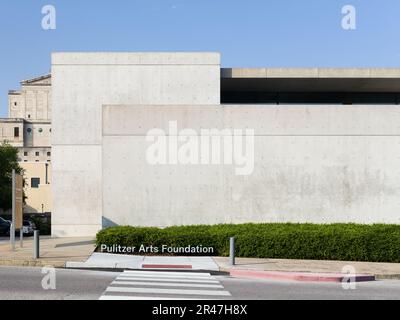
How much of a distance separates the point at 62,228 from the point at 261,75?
42.7 ft

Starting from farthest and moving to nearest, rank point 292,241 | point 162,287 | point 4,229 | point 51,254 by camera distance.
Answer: point 4,229 < point 51,254 < point 292,241 < point 162,287

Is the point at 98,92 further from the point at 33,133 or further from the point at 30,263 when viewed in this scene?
the point at 33,133

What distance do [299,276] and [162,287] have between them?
13.7 feet

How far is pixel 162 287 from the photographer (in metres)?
12.8

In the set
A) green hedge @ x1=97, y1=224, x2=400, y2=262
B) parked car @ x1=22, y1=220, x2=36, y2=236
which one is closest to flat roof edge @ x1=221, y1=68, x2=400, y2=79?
green hedge @ x1=97, y1=224, x2=400, y2=262

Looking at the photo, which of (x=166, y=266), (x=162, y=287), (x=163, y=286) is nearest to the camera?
(x=162, y=287)

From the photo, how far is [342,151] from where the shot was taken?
23.2 meters

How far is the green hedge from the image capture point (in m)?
18.8

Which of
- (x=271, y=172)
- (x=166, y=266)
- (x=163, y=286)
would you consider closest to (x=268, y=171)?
(x=271, y=172)

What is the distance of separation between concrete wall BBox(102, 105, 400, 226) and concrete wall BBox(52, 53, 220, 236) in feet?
20.0

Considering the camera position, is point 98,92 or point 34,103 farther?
point 34,103

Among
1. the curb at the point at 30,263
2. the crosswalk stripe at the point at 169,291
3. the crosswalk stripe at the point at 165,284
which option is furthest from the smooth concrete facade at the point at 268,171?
the crosswalk stripe at the point at 169,291

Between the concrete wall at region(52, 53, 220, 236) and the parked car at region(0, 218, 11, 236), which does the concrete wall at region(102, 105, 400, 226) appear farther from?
the parked car at region(0, 218, 11, 236)

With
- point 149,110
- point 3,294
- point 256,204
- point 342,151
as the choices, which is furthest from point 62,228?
point 3,294
